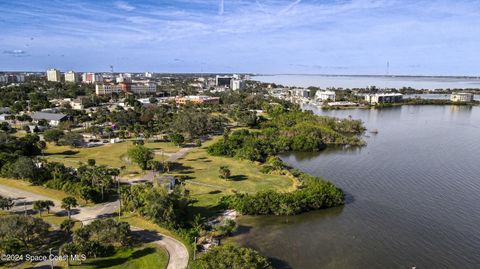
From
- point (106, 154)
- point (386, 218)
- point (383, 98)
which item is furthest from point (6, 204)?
point (383, 98)

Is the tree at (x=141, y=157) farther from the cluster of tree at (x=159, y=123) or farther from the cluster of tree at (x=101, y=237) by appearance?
the cluster of tree at (x=159, y=123)

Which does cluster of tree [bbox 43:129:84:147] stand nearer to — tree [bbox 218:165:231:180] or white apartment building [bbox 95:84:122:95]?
tree [bbox 218:165:231:180]

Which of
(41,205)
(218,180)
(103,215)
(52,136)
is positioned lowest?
(103,215)

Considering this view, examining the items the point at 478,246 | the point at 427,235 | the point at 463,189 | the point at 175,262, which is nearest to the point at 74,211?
the point at 175,262

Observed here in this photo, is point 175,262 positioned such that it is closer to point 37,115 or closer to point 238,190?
point 238,190

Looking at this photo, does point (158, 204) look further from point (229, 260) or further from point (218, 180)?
point (218, 180)

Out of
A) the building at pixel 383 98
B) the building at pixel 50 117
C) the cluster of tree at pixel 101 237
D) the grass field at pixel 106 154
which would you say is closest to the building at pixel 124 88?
the building at pixel 50 117
